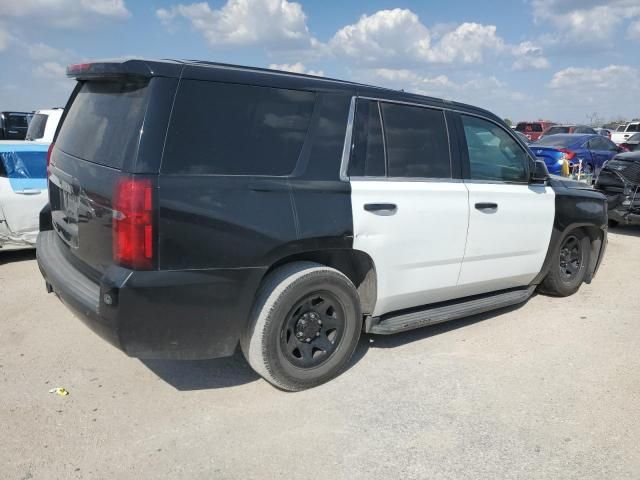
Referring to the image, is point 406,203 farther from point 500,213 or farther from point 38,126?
point 38,126

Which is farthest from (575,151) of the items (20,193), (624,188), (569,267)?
(20,193)

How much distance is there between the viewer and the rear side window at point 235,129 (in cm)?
292

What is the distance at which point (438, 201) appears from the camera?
13.1 feet

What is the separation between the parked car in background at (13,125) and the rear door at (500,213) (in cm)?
1611

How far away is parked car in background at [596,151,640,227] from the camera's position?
8.62 m

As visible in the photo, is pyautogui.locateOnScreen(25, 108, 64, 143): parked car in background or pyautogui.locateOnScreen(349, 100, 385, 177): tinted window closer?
pyautogui.locateOnScreen(349, 100, 385, 177): tinted window

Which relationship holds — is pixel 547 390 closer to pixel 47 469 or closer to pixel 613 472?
pixel 613 472

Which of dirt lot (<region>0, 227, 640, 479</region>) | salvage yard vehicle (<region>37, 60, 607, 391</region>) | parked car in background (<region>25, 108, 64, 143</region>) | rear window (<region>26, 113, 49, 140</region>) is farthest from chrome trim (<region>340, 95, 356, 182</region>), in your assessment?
rear window (<region>26, 113, 49, 140</region>)

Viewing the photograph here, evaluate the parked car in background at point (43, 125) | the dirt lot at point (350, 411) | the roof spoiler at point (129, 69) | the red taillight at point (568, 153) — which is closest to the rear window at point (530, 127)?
the red taillight at point (568, 153)

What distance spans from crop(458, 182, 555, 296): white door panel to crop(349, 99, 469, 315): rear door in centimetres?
15

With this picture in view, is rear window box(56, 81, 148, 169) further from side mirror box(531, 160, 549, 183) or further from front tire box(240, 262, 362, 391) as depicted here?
side mirror box(531, 160, 549, 183)

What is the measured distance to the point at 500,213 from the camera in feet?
14.6

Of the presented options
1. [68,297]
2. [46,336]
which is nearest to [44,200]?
[46,336]

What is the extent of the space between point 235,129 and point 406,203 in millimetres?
1326
